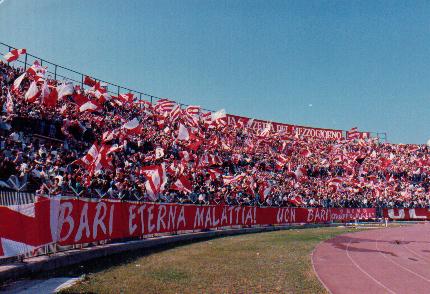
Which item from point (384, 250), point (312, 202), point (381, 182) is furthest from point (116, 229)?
point (381, 182)

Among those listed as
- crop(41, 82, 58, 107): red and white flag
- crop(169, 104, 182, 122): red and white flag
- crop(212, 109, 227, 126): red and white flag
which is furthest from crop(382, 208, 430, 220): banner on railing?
crop(41, 82, 58, 107): red and white flag

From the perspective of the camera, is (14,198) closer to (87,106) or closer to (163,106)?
(87,106)

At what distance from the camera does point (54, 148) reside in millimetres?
20531

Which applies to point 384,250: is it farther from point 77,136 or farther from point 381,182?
point 381,182

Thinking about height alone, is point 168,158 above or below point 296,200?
above

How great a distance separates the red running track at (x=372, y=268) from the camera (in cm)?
1080

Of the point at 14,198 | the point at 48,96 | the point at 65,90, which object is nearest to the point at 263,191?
the point at 65,90

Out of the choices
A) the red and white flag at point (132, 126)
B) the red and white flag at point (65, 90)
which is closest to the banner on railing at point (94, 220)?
the red and white flag at point (132, 126)

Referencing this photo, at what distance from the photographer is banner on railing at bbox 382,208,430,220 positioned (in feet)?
156

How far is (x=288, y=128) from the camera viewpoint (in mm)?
60250

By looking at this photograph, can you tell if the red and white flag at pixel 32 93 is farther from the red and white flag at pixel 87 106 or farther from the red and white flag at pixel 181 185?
the red and white flag at pixel 181 185

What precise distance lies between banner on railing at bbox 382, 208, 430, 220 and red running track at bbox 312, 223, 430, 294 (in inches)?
1118

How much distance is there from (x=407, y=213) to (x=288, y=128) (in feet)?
66.0

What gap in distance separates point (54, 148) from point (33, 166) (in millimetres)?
5299
